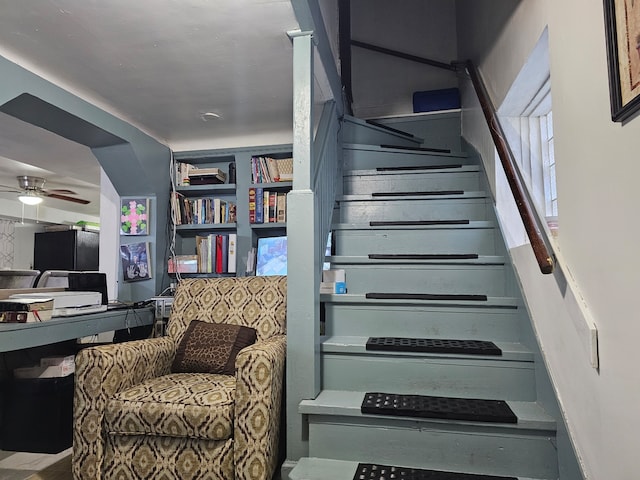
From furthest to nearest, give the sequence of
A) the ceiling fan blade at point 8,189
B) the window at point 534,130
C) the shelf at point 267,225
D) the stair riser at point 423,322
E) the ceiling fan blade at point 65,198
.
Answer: the ceiling fan blade at point 65,198 → the ceiling fan blade at point 8,189 → the shelf at point 267,225 → the stair riser at point 423,322 → the window at point 534,130

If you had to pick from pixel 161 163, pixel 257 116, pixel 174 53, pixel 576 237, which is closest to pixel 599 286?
pixel 576 237

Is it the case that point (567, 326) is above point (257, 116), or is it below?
below

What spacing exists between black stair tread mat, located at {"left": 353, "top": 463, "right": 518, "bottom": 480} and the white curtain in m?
7.70

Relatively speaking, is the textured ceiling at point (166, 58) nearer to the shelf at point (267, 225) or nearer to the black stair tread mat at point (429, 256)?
the shelf at point (267, 225)

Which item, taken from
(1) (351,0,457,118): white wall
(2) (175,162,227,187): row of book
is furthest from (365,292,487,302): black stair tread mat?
(1) (351,0,457,118): white wall

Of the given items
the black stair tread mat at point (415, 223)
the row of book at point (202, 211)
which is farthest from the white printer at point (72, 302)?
the black stair tread mat at point (415, 223)

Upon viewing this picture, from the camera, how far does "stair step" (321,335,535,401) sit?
1.81 meters

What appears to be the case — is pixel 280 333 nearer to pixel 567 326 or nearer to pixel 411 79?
pixel 567 326

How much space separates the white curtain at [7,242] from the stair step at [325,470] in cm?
748

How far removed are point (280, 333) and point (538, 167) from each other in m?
1.60

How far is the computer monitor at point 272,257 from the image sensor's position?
347 centimetres

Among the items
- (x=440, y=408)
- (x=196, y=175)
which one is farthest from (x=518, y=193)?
(x=196, y=175)

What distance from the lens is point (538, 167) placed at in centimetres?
215

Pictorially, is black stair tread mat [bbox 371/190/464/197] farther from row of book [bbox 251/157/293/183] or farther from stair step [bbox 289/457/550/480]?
stair step [bbox 289/457/550/480]
